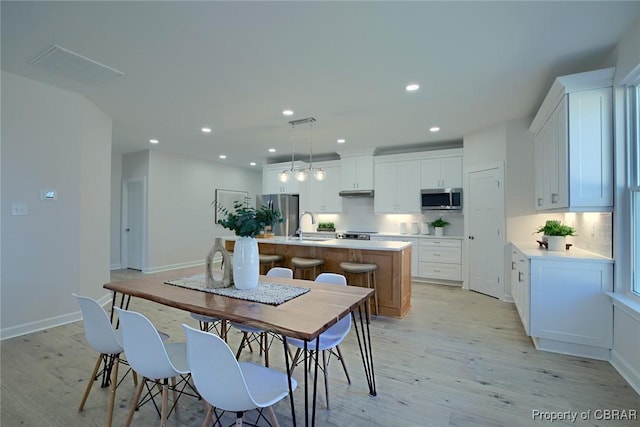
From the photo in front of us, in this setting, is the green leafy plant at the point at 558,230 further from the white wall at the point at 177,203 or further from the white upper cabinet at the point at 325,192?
the white wall at the point at 177,203

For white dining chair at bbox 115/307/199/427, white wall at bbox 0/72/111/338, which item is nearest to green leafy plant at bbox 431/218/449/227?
white dining chair at bbox 115/307/199/427

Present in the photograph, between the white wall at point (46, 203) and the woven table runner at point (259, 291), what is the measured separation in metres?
2.01

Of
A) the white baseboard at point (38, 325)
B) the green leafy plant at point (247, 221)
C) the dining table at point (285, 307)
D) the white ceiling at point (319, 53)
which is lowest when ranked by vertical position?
the white baseboard at point (38, 325)

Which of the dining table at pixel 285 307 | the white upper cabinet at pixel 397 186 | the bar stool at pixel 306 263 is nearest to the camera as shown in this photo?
the dining table at pixel 285 307

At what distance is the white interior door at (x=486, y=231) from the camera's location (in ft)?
14.6

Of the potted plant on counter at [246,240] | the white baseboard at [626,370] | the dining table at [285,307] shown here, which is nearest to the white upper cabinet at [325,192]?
the dining table at [285,307]

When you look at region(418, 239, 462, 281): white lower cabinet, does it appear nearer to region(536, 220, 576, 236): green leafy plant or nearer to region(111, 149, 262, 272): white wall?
region(536, 220, 576, 236): green leafy plant

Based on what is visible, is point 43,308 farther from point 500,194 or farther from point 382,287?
point 500,194

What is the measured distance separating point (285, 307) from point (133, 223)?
643 centimetres

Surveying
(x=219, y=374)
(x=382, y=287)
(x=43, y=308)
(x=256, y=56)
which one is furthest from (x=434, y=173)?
(x=43, y=308)

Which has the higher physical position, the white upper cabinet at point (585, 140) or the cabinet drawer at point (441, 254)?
the white upper cabinet at point (585, 140)

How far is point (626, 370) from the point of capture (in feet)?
7.68

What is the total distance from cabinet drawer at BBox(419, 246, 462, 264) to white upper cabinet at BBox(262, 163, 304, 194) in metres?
2.98

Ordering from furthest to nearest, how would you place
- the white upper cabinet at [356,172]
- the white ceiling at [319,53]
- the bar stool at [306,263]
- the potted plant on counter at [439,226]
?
the white upper cabinet at [356,172], the potted plant on counter at [439,226], the bar stool at [306,263], the white ceiling at [319,53]
